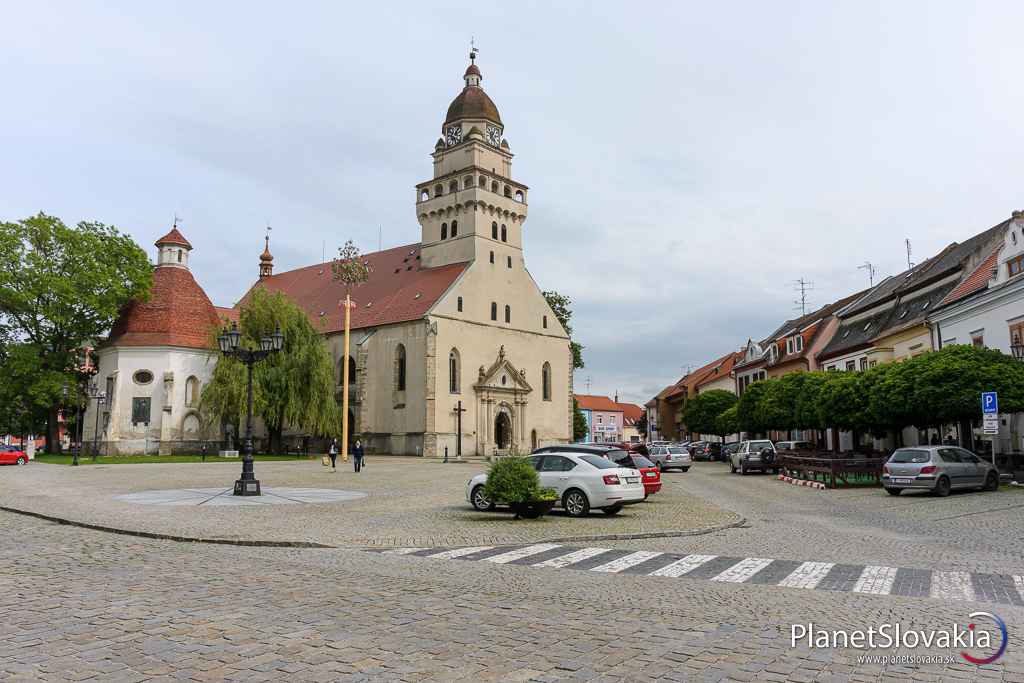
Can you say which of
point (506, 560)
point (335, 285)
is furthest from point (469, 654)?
point (335, 285)

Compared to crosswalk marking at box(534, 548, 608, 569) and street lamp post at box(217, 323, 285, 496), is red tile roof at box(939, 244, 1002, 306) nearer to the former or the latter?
crosswalk marking at box(534, 548, 608, 569)

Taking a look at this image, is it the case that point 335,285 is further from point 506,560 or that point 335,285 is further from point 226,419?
point 506,560

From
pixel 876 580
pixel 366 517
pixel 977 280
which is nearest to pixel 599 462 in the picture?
pixel 366 517

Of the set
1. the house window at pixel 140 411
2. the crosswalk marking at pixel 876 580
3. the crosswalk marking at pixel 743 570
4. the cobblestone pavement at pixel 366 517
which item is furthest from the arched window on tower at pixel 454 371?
the crosswalk marking at pixel 876 580

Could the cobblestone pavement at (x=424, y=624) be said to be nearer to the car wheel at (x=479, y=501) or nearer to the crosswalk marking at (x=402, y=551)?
the crosswalk marking at (x=402, y=551)

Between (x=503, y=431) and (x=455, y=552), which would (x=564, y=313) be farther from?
(x=455, y=552)

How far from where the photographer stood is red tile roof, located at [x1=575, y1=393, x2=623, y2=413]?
14462cm

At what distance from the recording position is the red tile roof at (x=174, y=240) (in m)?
61.9

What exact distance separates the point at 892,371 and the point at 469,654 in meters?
27.3

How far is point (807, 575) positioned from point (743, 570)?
0.81m

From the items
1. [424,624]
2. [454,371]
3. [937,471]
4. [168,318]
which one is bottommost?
[424,624]

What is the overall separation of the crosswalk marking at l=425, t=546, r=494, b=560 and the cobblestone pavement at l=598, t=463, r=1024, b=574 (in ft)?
7.59

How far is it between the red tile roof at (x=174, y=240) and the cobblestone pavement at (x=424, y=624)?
56.0m

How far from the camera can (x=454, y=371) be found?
5766 centimetres
